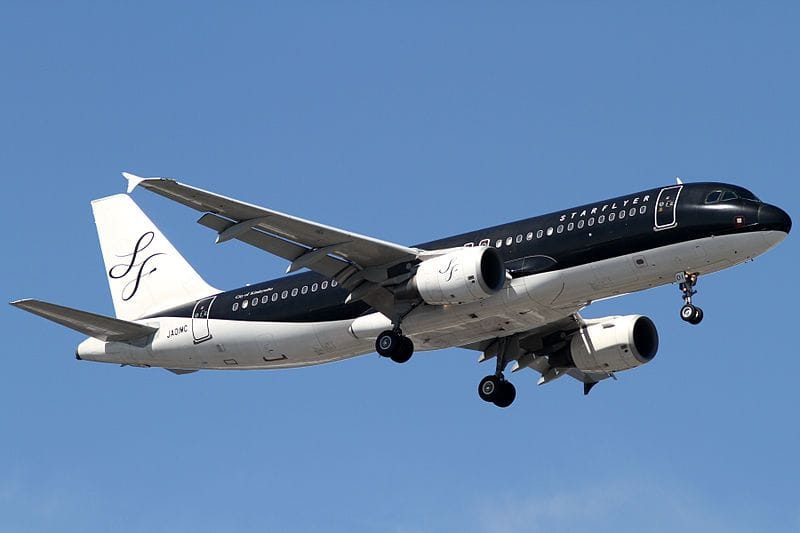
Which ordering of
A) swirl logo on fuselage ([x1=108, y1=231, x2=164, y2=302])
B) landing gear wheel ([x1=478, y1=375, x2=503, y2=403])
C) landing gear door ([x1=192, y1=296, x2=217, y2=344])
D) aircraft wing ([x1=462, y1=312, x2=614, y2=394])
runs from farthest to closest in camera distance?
swirl logo on fuselage ([x1=108, y1=231, x2=164, y2=302]) → aircraft wing ([x1=462, y1=312, x2=614, y2=394]) → landing gear wheel ([x1=478, y1=375, x2=503, y2=403]) → landing gear door ([x1=192, y1=296, x2=217, y2=344])

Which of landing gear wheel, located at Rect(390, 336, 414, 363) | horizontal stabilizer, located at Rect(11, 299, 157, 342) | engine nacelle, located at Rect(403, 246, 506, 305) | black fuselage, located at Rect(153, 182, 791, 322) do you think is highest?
black fuselage, located at Rect(153, 182, 791, 322)

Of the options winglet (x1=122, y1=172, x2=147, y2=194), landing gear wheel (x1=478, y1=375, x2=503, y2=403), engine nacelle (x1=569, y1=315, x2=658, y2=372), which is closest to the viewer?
winglet (x1=122, y1=172, x2=147, y2=194)

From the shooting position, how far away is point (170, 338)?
5434 centimetres

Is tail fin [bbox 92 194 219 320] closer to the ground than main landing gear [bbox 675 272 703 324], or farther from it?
farther from it

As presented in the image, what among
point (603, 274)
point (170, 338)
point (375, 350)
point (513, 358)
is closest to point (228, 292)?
point (170, 338)

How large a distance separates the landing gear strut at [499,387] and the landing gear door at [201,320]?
980 centimetres

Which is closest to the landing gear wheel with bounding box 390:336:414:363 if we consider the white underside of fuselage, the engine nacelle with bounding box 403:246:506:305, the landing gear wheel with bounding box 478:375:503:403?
the white underside of fuselage

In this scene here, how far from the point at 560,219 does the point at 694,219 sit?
13.8 ft

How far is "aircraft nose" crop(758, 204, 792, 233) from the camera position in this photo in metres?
46.2

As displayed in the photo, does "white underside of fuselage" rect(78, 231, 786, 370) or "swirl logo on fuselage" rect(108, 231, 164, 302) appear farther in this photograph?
"swirl logo on fuselage" rect(108, 231, 164, 302)

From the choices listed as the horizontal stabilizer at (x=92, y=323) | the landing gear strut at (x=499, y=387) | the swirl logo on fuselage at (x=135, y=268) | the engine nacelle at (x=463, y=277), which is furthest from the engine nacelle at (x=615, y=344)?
the swirl logo on fuselage at (x=135, y=268)

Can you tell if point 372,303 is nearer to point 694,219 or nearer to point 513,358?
point 513,358

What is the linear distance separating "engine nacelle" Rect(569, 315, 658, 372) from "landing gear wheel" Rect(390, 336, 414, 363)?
7796 millimetres

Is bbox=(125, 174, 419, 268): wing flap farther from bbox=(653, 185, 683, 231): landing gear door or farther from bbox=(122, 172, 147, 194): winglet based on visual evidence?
bbox=(653, 185, 683, 231): landing gear door
